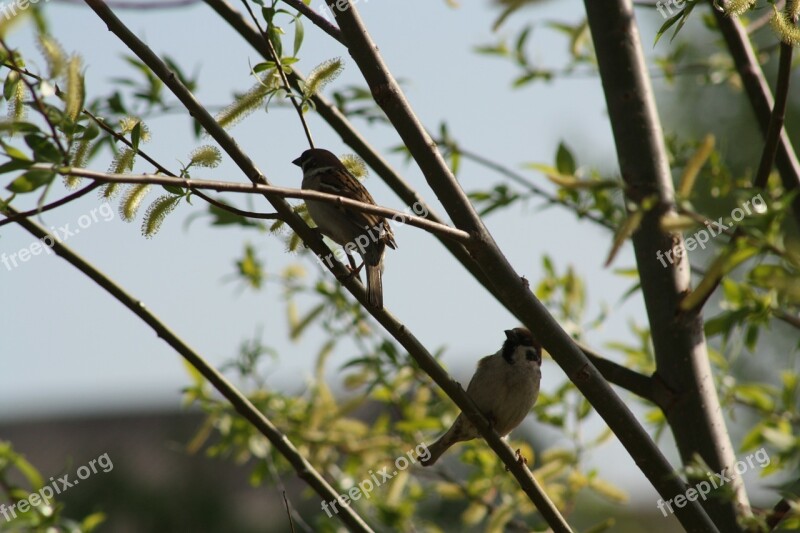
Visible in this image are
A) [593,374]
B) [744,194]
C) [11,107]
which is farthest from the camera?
[593,374]

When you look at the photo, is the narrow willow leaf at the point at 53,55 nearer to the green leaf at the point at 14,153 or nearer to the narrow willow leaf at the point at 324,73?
the green leaf at the point at 14,153

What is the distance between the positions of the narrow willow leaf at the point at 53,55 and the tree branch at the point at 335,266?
1.54ft

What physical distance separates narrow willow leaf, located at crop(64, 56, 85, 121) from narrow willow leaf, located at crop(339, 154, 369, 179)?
1008 millimetres

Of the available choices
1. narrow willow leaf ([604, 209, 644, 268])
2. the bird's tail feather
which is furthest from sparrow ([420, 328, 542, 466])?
narrow willow leaf ([604, 209, 644, 268])

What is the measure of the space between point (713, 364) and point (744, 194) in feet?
8.31

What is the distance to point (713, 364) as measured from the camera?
408cm

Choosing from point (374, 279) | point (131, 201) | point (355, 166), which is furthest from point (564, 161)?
point (131, 201)

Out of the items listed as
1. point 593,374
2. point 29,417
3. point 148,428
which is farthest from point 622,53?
point 29,417

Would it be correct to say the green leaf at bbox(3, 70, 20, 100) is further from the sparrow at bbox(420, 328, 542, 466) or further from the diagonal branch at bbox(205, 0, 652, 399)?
the sparrow at bbox(420, 328, 542, 466)

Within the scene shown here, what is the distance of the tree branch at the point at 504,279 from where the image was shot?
2.30 metres

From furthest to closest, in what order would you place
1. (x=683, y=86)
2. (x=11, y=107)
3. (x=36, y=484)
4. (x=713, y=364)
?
(x=683, y=86) < (x=713, y=364) < (x=36, y=484) < (x=11, y=107)

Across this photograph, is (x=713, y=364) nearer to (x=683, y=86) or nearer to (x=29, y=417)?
(x=683, y=86)

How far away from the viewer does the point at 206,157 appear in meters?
2.10

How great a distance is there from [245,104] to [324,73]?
214 millimetres
